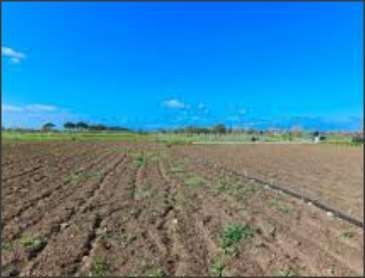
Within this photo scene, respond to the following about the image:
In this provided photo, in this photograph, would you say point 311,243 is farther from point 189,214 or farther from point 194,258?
point 189,214

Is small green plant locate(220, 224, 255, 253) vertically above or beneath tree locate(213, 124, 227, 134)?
beneath

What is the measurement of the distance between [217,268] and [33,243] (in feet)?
8.27

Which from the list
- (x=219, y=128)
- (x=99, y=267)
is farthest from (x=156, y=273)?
(x=219, y=128)

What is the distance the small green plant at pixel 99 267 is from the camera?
5.13m

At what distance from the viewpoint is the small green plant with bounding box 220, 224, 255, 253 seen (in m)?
6.17

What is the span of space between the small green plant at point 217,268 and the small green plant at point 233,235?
1.43 ft

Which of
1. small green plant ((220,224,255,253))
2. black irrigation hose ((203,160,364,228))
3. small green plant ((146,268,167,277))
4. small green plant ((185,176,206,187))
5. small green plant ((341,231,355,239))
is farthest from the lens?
small green plant ((185,176,206,187))

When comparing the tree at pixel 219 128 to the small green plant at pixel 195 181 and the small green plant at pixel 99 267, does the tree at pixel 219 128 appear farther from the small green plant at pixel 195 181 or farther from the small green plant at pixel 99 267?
the small green plant at pixel 99 267

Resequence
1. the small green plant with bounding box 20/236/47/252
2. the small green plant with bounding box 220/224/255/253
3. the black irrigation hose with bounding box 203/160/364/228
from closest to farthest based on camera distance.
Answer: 1. the small green plant with bounding box 20/236/47/252
2. the small green plant with bounding box 220/224/255/253
3. the black irrigation hose with bounding box 203/160/364/228

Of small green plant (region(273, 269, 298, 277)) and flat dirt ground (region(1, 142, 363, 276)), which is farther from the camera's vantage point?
flat dirt ground (region(1, 142, 363, 276))

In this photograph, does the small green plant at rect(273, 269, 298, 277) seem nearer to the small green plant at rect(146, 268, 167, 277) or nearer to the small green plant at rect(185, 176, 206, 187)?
the small green plant at rect(146, 268, 167, 277)

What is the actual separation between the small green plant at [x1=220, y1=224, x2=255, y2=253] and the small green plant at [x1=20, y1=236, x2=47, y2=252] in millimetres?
2432

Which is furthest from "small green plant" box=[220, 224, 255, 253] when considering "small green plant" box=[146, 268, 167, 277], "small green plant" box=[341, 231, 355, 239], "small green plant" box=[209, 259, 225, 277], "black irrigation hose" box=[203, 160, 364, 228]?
"black irrigation hose" box=[203, 160, 364, 228]

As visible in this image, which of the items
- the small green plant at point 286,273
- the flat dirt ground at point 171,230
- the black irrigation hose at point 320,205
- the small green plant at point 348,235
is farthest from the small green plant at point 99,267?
the black irrigation hose at point 320,205
